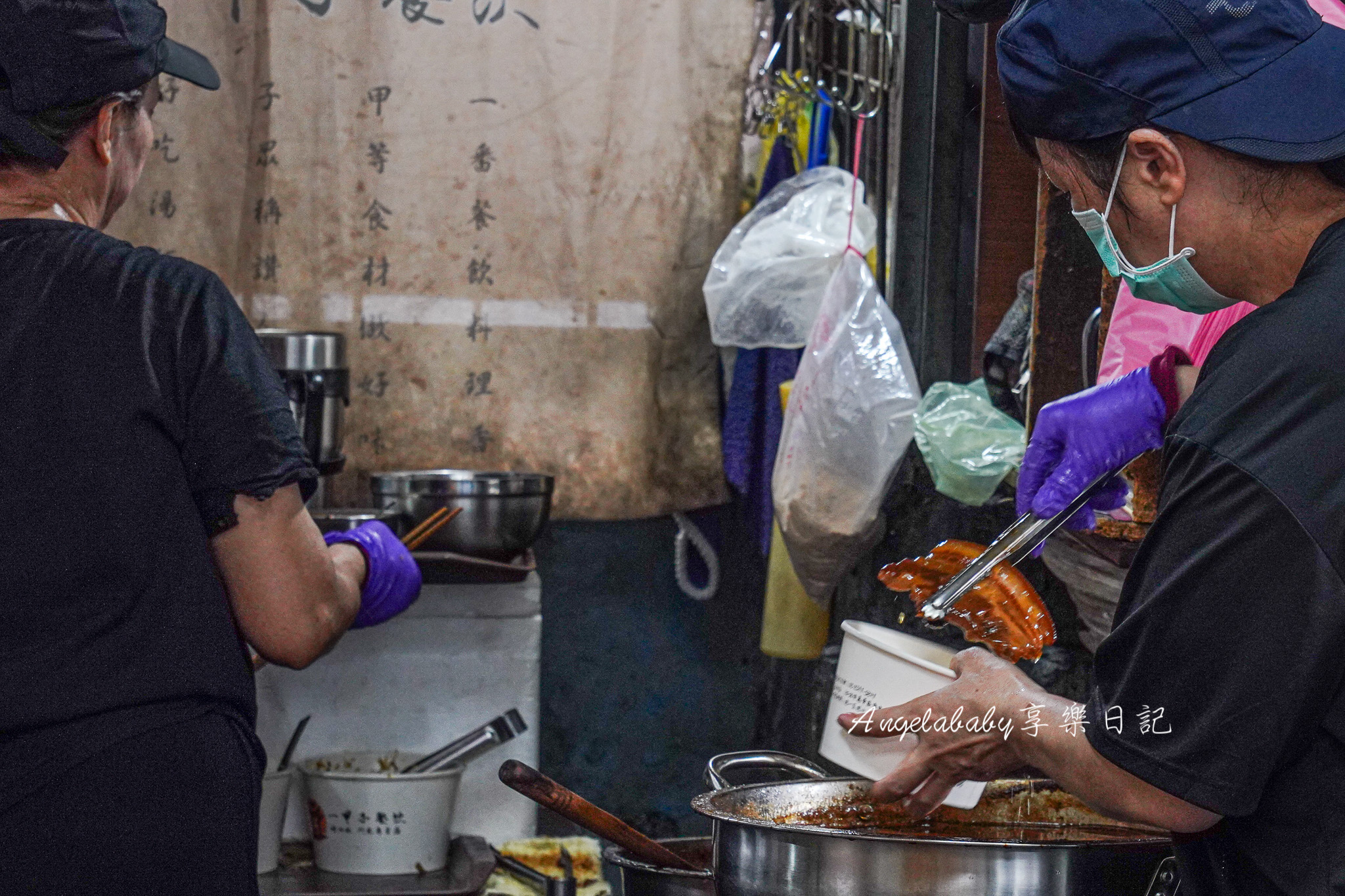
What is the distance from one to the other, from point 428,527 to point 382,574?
760mm

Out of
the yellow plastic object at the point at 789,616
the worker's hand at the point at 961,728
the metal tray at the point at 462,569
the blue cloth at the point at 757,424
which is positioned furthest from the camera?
the blue cloth at the point at 757,424

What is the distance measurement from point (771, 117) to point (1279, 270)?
2148 mm

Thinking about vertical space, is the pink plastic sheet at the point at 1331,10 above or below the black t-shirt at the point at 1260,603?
above

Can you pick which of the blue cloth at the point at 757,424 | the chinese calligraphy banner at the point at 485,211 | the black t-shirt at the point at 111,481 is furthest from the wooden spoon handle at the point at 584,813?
the chinese calligraphy banner at the point at 485,211

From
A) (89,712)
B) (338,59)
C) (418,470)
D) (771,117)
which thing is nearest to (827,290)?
(771,117)

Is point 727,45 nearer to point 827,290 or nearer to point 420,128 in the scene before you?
point 420,128

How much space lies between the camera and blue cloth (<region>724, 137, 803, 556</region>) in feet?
9.13

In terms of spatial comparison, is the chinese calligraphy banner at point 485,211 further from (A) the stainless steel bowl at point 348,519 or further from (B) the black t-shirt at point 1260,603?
(B) the black t-shirt at point 1260,603

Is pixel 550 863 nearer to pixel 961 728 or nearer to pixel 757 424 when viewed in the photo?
pixel 757 424

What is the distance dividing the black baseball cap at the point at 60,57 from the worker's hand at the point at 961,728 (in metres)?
1.09

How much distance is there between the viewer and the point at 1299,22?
38.1 inches

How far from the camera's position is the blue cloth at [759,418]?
2783 mm

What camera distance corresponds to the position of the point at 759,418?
286cm

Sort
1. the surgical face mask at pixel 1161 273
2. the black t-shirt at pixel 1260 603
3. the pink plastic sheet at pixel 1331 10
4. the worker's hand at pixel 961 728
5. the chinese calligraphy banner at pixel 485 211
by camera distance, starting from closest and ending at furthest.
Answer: the black t-shirt at pixel 1260 603 < the surgical face mask at pixel 1161 273 < the worker's hand at pixel 961 728 < the pink plastic sheet at pixel 1331 10 < the chinese calligraphy banner at pixel 485 211
